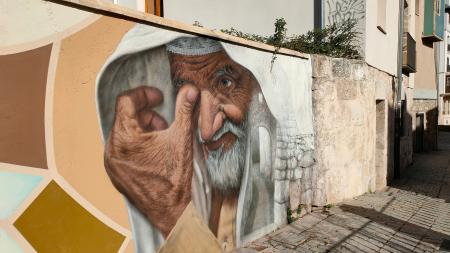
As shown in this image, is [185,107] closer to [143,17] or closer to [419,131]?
[143,17]

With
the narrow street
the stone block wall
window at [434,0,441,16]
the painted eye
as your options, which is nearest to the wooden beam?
the painted eye

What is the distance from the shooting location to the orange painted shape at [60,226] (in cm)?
257

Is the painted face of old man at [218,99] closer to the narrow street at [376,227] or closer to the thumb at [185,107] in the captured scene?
the thumb at [185,107]

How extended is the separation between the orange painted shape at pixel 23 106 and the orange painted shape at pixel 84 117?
0.11 metres

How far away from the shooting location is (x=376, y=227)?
18.3 feet

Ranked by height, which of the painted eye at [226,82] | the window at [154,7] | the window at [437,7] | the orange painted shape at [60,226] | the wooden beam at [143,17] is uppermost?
the window at [437,7]

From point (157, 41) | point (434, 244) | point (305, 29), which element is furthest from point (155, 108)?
point (305, 29)

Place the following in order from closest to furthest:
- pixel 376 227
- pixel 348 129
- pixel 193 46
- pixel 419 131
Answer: pixel 193 46 < pixel 376 227 < pixel 348 129 < pixel 419 131

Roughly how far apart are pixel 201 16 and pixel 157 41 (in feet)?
19.5

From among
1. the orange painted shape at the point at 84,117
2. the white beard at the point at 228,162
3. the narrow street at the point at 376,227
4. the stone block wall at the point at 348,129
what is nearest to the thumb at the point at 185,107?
the white beard at the point at 228,162

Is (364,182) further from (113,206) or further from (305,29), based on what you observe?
(113,206)

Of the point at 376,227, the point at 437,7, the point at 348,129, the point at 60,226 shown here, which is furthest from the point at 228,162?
the point at 437,7

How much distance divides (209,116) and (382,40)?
685 cm

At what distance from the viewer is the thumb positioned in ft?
12.2
